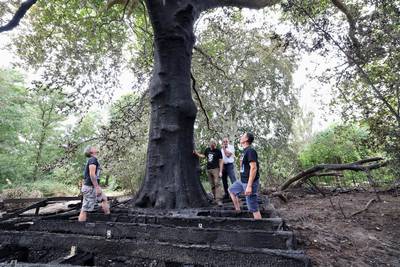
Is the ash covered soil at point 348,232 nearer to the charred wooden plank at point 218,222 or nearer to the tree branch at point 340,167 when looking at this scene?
the charred wooden plank at point 218,222

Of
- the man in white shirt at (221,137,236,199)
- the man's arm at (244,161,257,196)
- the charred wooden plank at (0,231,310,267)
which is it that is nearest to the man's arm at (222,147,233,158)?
the man in white shirt at (221,137,236,199)

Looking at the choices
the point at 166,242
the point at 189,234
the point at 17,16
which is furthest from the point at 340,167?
the point at 17,16

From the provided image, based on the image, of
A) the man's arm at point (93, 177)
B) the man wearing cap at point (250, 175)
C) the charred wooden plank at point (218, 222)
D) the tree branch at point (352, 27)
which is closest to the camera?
the charred wooden plank at point (218, 222)

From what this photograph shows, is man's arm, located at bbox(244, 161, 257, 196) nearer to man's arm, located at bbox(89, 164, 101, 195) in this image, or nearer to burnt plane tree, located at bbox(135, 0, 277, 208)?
burnt plane tree, located at bbox(135, 0, 277, 208)

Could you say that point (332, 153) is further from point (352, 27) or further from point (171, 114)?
point (171, 114)

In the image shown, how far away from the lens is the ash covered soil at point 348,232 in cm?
388

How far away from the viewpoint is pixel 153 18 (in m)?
5.78

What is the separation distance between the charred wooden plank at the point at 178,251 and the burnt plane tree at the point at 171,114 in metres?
2.62

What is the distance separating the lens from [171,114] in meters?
5.70

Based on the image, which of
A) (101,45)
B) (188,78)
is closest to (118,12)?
(101,45)

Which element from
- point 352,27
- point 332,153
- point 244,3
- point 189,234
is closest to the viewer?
point 189,234

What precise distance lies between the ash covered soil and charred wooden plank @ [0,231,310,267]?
190cm

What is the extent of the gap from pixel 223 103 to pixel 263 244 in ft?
54.8

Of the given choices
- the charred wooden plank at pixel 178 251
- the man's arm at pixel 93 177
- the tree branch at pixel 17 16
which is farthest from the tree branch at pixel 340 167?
the tree branch at pixel 17 16
